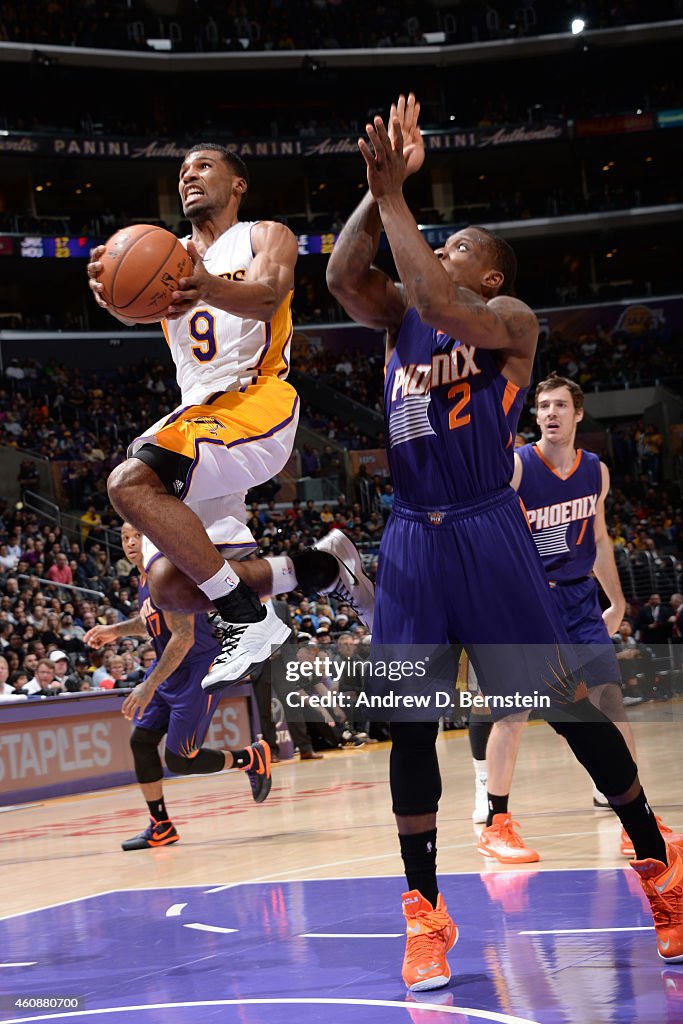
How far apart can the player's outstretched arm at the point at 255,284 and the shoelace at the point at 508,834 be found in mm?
3018

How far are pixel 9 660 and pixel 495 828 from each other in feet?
30.4

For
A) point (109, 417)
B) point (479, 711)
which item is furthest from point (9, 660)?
point (109, 417)

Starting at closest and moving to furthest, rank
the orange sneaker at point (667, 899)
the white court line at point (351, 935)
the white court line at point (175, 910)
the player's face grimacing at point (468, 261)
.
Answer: the orange sneaker at point (667, 899)
the player's face grimacing at point (468, 261)
the white court line at point (351, 935)
the white court line at point (175, 910)

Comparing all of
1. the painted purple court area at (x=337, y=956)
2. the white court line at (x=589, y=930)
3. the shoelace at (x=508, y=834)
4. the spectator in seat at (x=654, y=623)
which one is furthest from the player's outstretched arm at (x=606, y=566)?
the spectator in seat at (x=654, y=623)

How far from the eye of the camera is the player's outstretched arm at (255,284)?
3855 mm

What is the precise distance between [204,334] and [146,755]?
370 centimetres

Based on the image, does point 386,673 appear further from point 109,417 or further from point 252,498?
point 109,417

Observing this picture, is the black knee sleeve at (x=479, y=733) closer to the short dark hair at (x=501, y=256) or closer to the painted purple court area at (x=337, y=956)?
the painted purple court area at (x=337, y=956)

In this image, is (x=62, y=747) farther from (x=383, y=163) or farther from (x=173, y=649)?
(x=383, y=163)

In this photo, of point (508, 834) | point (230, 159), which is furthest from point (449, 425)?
point (508, 834)

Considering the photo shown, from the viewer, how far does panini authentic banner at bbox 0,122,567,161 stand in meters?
29.3

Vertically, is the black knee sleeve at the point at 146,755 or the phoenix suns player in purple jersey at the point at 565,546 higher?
the phoenix suns player in purple jersey at the point at 565,546

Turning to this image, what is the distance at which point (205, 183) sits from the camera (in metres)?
4.87

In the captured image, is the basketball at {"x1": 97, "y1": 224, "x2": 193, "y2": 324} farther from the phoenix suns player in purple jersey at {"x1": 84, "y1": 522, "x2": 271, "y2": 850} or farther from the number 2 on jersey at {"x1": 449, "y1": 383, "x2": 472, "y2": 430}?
the phoenix suns player in purple jersey at {"x1": 84, "y1": 522, "x2": 271, "y2": 850}
